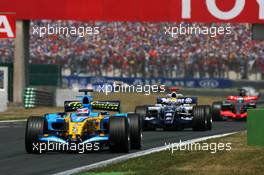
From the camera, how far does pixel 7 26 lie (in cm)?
3784

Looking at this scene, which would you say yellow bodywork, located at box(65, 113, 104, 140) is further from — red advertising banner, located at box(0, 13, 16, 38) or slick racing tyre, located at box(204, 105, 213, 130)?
red advertising banner, located at box(0, 13, 16, 38)

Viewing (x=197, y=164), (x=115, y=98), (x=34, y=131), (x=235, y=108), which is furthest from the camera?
(x=115, y=98)

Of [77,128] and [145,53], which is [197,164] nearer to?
[77,128]

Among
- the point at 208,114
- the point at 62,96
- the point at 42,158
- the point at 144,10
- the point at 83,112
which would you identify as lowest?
the point at 42,158

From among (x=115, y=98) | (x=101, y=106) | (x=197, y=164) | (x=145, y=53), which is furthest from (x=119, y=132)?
(x=145, y=53)

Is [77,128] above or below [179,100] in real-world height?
below

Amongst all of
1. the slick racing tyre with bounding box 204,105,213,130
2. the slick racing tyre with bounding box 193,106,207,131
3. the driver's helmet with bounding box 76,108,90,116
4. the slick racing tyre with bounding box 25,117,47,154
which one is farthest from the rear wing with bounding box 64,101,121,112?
the slick racing tyre with bounding box 204,105,213,130

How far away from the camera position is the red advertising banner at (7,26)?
124 ft

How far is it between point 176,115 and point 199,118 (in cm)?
73

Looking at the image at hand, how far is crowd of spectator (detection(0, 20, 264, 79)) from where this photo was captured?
165ft

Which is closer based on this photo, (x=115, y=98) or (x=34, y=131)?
(x=34, y=131)

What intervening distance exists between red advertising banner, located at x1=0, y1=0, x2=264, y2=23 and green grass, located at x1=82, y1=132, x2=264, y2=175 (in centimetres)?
2081

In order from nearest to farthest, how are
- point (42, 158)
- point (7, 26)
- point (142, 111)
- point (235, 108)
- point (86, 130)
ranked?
point (42, 158)
point (86, 130)
point (142, 111)
point (235, 108)
point (7, 26)

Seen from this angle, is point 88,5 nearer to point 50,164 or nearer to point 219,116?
point 219,116
